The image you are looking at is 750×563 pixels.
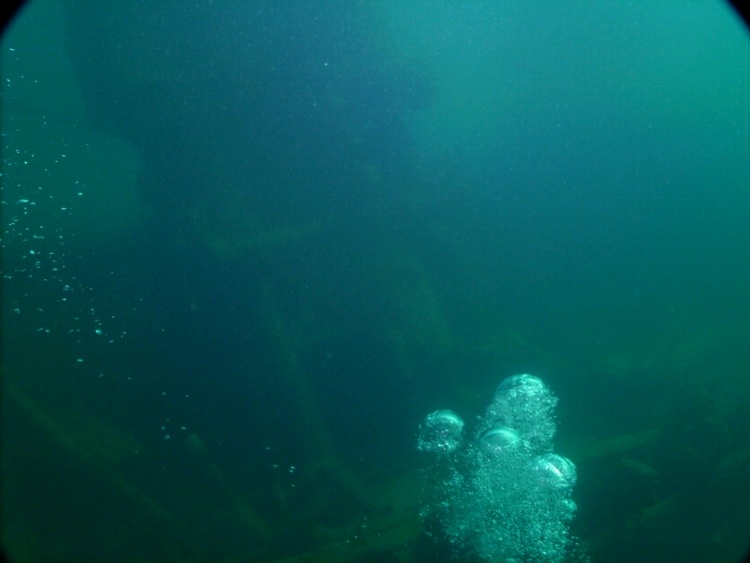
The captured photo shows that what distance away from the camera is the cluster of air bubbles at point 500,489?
852 centimetres

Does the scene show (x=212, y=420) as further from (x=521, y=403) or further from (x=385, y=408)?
(x=521, y=403)

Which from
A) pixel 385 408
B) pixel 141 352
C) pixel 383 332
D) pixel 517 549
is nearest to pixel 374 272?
pixel 383 332

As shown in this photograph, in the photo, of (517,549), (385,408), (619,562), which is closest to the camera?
(619,562)

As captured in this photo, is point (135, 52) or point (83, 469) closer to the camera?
point (83, 469)

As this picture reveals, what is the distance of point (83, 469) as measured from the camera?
8.71m

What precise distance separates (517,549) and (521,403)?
120 inches

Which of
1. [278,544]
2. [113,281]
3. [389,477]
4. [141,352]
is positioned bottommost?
[278,544]

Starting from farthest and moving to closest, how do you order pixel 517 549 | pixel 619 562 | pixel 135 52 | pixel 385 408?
pixel 385 408, pixel 135 52, pixel 517 549, pixel 619 562

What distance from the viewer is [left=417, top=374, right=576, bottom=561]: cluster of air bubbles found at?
8.52 m

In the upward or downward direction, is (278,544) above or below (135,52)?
below

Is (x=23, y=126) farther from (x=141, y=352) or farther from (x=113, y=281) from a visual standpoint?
(x=141, y=352)

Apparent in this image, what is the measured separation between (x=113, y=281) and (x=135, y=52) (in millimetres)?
4763

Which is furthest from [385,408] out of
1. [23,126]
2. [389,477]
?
[23,126]

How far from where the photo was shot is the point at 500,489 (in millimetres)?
9070
